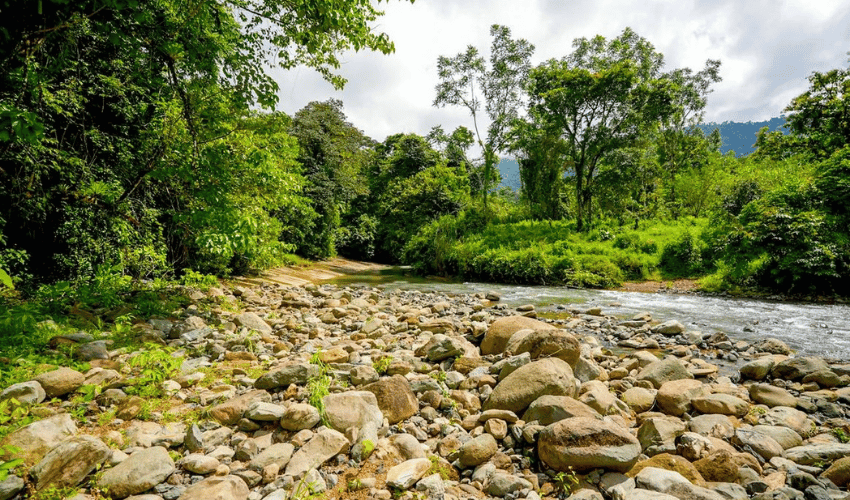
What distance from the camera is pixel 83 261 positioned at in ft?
20.2

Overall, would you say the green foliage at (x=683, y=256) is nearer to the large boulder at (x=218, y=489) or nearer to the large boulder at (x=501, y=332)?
the large boulder at (x=501, y=332)

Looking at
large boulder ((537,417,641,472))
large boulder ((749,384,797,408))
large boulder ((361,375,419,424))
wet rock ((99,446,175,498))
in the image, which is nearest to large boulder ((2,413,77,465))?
wet rock ((99,446,175,498))

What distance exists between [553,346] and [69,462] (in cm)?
411

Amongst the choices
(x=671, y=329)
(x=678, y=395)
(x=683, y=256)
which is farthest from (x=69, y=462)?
(x=683, y=256)

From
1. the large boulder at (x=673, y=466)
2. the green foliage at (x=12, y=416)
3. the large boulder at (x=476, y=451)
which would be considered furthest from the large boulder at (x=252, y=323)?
the large boulder at (x=673, y=466)

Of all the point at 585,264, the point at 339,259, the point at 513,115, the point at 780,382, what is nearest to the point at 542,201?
the point at 513,115

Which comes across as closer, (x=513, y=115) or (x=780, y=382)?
(x=780, y=382)

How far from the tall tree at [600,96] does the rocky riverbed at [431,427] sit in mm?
16899

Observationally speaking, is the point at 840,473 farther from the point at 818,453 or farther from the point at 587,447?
the point at 587,447

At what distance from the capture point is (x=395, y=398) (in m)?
3.13

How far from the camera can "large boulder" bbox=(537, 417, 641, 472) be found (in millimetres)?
2369

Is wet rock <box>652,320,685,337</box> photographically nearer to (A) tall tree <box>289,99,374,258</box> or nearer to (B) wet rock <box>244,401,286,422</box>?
(B) wet rock <box>244,401,286,422</box>

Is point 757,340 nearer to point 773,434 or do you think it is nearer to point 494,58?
point 773,434

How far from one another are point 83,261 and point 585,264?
50.5 feet
